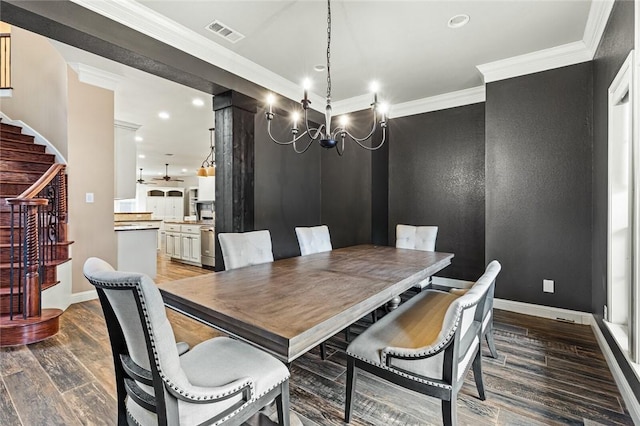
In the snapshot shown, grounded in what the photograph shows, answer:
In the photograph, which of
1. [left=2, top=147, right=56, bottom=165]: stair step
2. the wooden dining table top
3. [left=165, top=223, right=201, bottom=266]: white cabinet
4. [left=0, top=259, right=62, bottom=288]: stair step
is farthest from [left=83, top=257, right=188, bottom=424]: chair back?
[left=165, top=223, right=201, bottom=266]: white cabinet

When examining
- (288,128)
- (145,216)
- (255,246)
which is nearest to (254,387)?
(255,246)

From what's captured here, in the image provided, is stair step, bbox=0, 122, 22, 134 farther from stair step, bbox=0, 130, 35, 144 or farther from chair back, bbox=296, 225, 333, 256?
chair back, bbox=296, 225, 333, 256

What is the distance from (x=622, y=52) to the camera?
2.10 m

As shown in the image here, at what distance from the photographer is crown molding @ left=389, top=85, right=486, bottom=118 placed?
4.15 meters

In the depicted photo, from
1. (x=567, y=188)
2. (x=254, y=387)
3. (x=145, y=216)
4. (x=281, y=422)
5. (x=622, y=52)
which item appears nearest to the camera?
(x=254, y=387)

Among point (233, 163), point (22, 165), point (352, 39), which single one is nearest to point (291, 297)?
point (233, 163)

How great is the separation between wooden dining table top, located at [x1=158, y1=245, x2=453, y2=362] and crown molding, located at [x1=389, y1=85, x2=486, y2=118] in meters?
2.85

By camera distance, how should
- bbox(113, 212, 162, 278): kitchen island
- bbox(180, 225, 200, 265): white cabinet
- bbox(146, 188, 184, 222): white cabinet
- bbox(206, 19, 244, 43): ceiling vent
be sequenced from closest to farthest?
bbox(206, 19, 244, 43): ceiling vent
bbox(113, 212, 162, 278): kitchen island
bbox(180, 225, 200, 265): white cabinet
bbox(146, 188, 184, 222): white cabinet

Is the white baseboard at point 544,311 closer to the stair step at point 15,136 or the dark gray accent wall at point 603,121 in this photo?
the dark gray accent wall at point 603,121

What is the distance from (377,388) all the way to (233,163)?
2604 millimetres

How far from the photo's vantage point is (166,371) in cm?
98

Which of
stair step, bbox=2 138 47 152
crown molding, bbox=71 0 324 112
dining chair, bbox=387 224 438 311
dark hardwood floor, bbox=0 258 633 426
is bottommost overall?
dark hardwood floor, bbox=0 258 633 426

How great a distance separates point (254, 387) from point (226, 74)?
3092 mm

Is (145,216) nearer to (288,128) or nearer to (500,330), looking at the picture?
(288,128)
